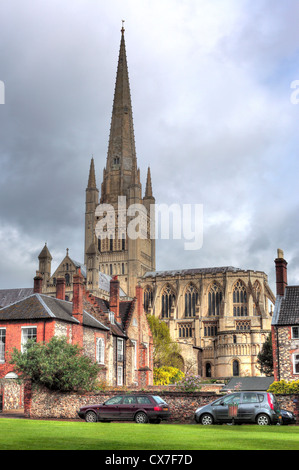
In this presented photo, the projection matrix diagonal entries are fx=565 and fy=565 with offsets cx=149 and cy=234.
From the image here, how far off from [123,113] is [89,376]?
11497 cm

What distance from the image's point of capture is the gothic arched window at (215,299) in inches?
4318

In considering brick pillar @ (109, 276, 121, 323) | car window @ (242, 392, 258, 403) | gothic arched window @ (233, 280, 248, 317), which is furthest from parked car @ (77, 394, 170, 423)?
gothic arched window @ (233, 280, 248, 317)

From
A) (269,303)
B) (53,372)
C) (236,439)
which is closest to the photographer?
(236,439)

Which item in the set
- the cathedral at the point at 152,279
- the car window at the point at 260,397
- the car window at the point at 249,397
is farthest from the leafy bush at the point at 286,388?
the cathedral at the point at 152,279

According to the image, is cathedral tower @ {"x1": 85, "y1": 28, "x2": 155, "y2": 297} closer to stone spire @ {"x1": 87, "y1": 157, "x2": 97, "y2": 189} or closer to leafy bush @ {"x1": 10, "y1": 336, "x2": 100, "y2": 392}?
stone spire @ {"x1": 87, "y1": 157, "x2": 97, "y2": 189}

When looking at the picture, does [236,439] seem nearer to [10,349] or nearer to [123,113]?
[10,349]

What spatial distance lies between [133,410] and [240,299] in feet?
287

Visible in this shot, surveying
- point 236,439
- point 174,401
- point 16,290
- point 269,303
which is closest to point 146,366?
point 174,401

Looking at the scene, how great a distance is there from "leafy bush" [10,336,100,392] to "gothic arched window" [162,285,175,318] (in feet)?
273

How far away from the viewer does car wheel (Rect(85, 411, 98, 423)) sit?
23.1m

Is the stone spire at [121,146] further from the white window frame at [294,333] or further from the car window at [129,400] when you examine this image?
the car window at [129,400]

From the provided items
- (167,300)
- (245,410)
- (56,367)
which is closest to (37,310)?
(56,367)

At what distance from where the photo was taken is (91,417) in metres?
23.2
